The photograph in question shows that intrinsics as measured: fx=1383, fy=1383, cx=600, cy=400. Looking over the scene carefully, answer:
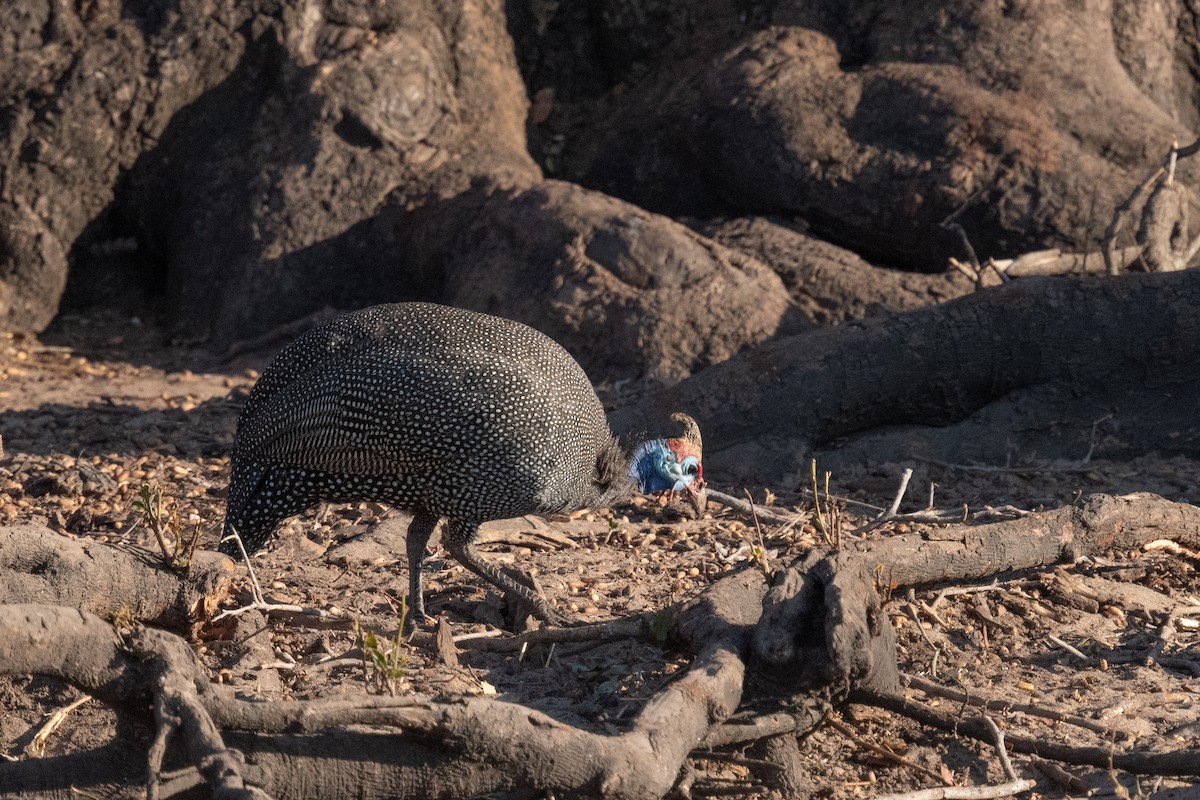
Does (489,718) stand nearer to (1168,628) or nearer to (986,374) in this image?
(1168,628)

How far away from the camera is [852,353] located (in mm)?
5914

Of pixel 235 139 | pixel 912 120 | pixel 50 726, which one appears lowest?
pixel 50 726

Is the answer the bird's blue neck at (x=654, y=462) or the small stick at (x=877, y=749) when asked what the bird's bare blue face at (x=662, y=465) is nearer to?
the bird's blue neck at (x=654, y=462)

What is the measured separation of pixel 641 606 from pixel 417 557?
2.28ft

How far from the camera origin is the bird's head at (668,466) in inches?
180

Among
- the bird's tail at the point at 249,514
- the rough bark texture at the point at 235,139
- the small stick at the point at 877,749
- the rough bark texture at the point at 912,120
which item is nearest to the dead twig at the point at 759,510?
the small stick at the point at 877,749

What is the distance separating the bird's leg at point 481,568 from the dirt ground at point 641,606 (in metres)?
0.12

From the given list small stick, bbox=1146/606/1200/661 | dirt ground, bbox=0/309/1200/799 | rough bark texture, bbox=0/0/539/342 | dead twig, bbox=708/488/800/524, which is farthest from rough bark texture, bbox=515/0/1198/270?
small stick, bbox=1146/606/1200/661

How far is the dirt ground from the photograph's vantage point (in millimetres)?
3305

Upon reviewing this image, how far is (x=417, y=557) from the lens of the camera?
4172mm

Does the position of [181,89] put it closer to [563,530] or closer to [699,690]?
[563,530]

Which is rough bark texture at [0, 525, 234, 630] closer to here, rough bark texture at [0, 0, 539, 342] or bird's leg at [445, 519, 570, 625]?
bird's leg at [445, 519, 570, 625]

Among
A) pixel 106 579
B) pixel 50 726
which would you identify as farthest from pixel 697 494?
pixel 50 726

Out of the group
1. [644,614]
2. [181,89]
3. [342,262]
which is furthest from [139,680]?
[181,89]
